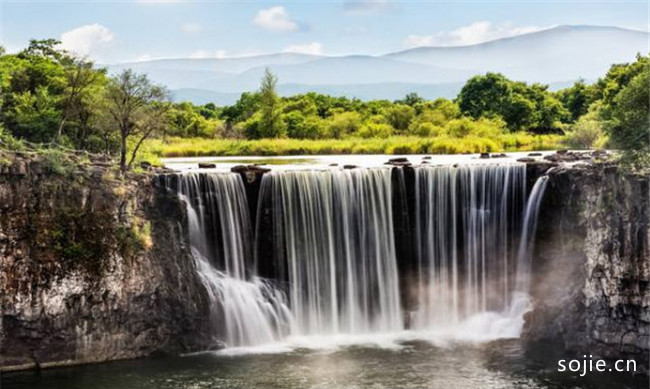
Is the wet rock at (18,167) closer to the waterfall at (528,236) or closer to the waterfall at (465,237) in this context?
the waterfall at (465,237)

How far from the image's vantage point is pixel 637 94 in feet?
79.0

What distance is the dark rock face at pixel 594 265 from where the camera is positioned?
2275 cm

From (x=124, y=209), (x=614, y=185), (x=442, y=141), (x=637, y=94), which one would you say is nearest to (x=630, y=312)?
(x=614, y=185)

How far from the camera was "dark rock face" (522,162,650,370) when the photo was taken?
22.8 meters

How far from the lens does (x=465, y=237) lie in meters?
27.9

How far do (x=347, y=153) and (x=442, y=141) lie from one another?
5.17 meters

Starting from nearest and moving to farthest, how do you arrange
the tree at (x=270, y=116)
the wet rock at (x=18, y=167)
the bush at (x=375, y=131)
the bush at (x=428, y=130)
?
the wet rock at (x=18, y=167) → the bush at (x=428, y=130) → the bush at (x=375, y=131) → the tree at (x=270, y=116)

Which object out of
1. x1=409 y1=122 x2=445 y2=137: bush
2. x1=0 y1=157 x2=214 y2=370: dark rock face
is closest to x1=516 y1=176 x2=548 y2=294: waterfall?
x1=0 y1=157 x2=214 y2=370: dark rock face

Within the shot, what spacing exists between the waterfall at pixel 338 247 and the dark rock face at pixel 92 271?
3.43 metres

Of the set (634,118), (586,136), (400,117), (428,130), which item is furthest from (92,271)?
(400,117)

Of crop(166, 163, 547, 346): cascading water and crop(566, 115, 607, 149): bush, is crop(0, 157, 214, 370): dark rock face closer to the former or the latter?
crop(166, 163, 547, 346): cascading water

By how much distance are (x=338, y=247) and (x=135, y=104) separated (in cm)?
866

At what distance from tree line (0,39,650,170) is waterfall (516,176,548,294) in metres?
2.73
